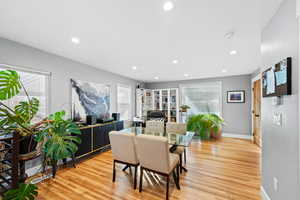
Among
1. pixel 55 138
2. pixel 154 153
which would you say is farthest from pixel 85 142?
pixel 154 153

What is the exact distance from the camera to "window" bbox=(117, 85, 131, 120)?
4.80 m

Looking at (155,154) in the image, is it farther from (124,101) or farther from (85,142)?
(124,101)

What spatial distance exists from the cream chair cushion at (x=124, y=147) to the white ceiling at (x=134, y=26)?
1605mm

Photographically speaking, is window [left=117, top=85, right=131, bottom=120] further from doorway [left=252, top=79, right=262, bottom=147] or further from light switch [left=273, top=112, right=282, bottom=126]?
doorway [left=252, top=79, right=262, bottom=147]

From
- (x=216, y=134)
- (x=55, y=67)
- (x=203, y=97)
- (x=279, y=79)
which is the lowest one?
(x=216, y=134)

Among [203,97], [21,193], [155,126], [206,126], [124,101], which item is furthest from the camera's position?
[203,97]

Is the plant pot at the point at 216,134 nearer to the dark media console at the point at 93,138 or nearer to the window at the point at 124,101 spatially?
the window at the point at 124,101

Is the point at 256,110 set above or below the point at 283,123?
below

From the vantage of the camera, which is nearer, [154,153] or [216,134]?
[154,153]

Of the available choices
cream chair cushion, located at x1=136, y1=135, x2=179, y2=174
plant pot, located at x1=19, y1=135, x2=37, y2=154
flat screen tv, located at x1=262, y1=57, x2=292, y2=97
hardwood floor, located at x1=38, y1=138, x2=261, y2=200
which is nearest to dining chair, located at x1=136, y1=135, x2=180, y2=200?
cream chair cushion, located at x1=136, y1=135, x2=179, y2=174

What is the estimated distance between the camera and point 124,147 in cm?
201

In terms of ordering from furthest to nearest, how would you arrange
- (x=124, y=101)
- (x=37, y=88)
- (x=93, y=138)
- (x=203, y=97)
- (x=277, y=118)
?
(x=203, y=97)
(x=124, y=101)
(x=93, y=138)
(x=37, y=88)
(x=277, y=118)

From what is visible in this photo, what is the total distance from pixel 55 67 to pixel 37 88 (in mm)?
573

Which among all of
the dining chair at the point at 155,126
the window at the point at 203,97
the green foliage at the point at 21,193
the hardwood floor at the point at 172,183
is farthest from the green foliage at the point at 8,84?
the window at the point at 203,97
